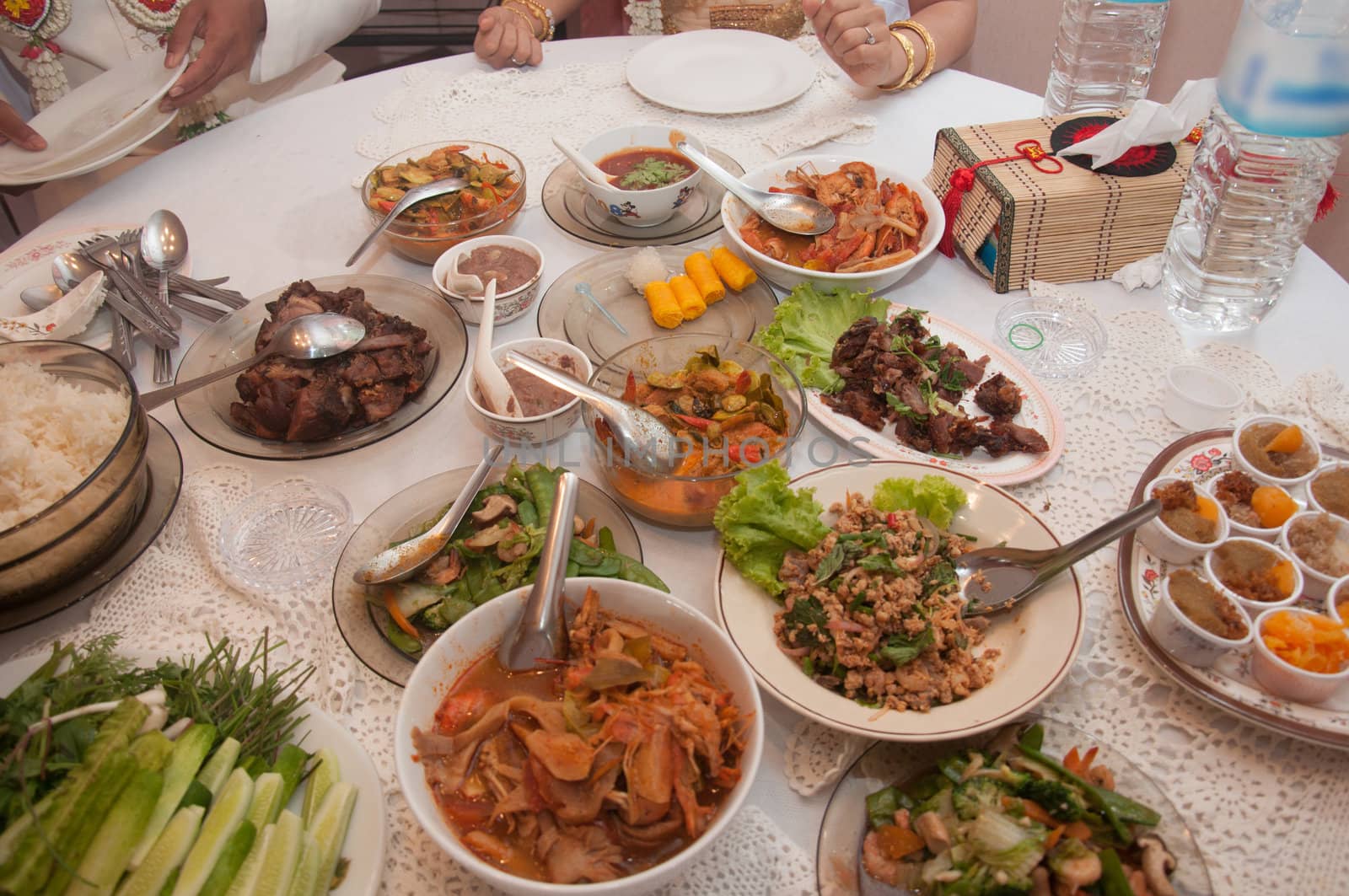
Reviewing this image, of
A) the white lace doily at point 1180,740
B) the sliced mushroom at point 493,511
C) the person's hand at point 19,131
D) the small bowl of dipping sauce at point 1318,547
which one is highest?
the person's hand at point 19,131

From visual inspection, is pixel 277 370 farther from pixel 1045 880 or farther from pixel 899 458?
pixel 1045 880

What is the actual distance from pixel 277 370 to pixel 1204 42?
4948 millimetres

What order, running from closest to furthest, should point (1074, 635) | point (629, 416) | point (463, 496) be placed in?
point (1074, 635) < point (463, 496) < point (629, 416)

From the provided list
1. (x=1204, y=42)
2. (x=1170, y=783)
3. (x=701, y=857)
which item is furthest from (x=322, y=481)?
(x=1204, y=42)

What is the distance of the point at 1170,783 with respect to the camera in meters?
1.49

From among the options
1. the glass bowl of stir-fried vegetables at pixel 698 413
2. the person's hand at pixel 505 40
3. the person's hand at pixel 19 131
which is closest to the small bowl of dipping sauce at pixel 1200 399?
the glass bowl of stir-fried vegetables at pixel 698 413

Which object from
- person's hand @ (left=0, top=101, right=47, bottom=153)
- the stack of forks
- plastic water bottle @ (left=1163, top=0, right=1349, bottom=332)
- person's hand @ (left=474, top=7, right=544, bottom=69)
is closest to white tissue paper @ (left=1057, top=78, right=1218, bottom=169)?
plastic water bottle @ (left=1163, top=0, right=1349, bottom=332)

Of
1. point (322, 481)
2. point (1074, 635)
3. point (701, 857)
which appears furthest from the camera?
point (322, 481)

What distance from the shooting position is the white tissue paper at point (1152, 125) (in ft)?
8.13

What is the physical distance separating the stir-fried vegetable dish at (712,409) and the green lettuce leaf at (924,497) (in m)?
0.28

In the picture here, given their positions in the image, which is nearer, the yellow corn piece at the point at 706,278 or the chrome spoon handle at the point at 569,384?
the chrome spoon handle at the point at 569,384

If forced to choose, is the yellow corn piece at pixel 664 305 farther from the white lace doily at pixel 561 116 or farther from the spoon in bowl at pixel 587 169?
the white lace doily at pixel 561 116

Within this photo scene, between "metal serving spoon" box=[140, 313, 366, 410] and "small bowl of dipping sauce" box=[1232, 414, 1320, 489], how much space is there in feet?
7.42

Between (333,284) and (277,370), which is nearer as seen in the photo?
(277,370)
